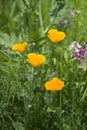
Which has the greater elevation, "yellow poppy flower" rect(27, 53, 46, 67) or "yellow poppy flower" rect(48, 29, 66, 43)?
"yellow poppy flower" rect(48, 29, 66, 43)

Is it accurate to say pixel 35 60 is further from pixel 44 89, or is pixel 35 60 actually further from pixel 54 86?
pixel 44 89

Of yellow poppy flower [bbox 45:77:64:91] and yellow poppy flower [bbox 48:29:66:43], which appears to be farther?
yellow poppy flower [bbox 48:29:66:43]

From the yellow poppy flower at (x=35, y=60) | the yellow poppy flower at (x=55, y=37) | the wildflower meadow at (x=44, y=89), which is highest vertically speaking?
the yellow poppy flower at (x=55, y=37)

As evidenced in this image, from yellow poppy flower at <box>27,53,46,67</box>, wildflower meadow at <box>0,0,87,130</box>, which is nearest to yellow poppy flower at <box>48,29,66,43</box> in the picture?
wildflower meadow at <box>0,0,87,130</box>

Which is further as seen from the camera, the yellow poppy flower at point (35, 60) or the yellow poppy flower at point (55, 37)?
the yellow poppy flower at point (55, 37)

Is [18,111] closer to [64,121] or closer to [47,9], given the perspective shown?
[64,121]

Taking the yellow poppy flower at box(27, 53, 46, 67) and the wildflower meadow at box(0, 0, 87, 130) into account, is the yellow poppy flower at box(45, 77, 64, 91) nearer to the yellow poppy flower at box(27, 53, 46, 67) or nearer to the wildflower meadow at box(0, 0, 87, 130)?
the wildflower meadow at box(0, 0, 87, 130)

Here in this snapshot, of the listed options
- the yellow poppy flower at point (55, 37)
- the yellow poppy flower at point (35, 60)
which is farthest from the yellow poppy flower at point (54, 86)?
the yellow poppy flower at point (55, 37)

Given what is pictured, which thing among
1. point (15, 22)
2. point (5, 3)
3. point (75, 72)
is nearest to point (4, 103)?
point (75, 72)

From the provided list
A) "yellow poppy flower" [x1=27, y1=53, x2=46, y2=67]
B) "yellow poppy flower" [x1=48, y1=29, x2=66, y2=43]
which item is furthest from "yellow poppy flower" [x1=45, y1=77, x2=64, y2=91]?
"yellow poppy flower" [x1=48, y1=29, x2=66, y2=43]

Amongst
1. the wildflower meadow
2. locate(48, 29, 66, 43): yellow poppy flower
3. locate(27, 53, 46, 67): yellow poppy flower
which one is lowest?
the wildflower meadow

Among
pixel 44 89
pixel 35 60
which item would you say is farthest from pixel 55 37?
pixel 44 89

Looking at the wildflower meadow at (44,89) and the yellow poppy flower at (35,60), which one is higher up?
the yellow poppy flower at (35,60)

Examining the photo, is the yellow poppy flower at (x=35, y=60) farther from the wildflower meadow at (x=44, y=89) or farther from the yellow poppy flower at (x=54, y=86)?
the yellow poppy flower at (x=54, y=86)
